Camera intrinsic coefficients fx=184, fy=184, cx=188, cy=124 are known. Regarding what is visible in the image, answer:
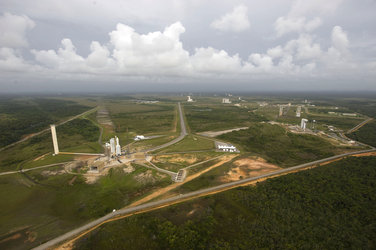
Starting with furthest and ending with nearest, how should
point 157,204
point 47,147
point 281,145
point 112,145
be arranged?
point 281,145 → point 47,147 → point 112,145 → point 157,204

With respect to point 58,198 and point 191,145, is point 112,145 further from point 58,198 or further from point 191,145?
point 191,145

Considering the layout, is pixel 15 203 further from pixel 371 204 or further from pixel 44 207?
pixel 371 204

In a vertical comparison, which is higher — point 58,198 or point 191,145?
point 191,145

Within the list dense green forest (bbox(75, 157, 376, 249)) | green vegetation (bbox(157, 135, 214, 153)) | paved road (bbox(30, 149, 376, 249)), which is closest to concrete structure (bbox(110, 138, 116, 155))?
green vegetation (bbox(157, 135, 214, 153))

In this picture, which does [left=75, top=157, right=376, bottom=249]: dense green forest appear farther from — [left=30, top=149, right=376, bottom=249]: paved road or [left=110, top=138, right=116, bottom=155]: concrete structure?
[left=110, top=138, right=116, bottom=155]: concrete structure

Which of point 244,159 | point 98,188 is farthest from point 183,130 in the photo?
point 98,188

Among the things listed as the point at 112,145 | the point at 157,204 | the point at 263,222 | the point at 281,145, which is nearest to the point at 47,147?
the point at 112,145

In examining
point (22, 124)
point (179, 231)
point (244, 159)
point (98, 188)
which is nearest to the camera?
point (179, 231)
